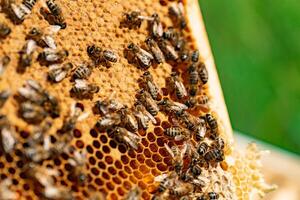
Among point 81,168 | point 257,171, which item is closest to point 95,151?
point 81,168

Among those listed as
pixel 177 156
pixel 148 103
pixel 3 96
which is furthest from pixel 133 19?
pixel 3 96

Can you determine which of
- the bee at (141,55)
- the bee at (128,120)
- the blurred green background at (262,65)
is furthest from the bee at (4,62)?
the blurred green background at (262,65)

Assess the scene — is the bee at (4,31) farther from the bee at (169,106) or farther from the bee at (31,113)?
the bee at (169,106)

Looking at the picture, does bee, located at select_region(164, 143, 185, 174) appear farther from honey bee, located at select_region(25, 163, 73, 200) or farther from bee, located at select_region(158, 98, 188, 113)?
honey bee, located at select_region(25, 163, 73, 200)

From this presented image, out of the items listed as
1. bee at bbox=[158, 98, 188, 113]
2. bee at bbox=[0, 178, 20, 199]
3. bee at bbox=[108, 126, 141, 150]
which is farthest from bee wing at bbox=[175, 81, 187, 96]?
bee at bbox=[0, 178, 20, 199]

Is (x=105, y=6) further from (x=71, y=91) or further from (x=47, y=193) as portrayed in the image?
(x=47, y=193)

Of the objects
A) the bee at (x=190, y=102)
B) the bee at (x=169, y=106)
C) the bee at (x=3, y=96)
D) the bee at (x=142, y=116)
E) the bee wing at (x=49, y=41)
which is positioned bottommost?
the bee at (x=190, y=102)
